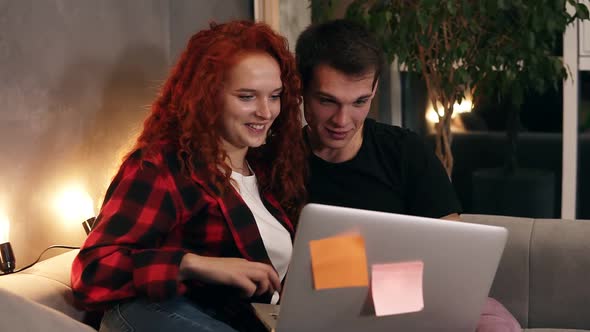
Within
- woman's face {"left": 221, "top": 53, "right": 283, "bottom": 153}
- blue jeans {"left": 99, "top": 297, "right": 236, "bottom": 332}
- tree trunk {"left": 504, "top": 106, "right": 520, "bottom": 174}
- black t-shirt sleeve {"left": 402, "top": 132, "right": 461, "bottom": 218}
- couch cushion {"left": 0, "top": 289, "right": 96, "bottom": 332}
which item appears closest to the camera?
couch cushion {"left": 0, "top": 289, "right": 96, "bottom": 332}

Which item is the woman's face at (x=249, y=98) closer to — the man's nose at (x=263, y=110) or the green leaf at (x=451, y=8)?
the man's nose at (x=263, y=110)

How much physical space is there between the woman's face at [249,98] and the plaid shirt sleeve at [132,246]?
194 mm

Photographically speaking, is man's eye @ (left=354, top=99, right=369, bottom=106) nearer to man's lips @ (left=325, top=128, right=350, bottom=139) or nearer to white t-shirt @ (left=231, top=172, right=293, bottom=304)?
man's lips @ (left=325, top=128, right=350, bottom=139)

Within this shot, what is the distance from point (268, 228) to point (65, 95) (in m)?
0.64

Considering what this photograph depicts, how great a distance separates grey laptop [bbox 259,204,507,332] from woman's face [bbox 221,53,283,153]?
1.36 ft

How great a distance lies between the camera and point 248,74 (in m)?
1.69

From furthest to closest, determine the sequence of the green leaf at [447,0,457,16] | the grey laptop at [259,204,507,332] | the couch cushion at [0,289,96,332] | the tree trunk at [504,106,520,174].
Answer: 1. the tree trunk at [504,106,520,174]
2. the green leaf at [447,0,457,16]
3. the grey laptop at [259,204,507,332]
4. the couch cushion at [0,289,96,332]

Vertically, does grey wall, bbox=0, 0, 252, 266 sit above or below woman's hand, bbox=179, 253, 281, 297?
above

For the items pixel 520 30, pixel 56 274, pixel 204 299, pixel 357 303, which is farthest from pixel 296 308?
pixel 520 30

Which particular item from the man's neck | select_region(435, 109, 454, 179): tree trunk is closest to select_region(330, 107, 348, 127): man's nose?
the man's neck

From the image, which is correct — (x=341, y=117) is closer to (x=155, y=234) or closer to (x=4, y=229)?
(x=155, y=234)

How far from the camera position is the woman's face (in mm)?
1689

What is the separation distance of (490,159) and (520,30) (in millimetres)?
1047

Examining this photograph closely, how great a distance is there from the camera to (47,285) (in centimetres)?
163
